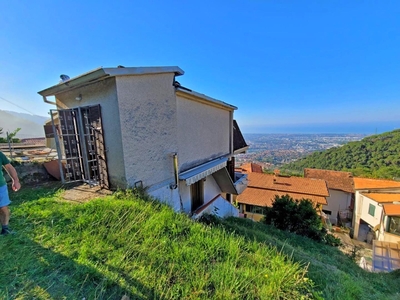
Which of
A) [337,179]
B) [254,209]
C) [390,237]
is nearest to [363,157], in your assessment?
[337,179]

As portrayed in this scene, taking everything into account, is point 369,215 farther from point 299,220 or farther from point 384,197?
point 299,220

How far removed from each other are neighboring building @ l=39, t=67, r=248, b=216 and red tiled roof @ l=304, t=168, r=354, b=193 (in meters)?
29.7

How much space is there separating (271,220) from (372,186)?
2309 cm

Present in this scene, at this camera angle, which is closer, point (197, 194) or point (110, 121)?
point (110, 121)

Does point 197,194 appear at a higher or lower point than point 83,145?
lower

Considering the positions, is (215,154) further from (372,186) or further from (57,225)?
(372,186)

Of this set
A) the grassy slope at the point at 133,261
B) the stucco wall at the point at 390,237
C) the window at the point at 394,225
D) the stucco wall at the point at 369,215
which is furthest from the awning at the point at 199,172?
the stucco wall at the point at 369,215

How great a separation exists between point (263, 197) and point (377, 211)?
13.0 metres

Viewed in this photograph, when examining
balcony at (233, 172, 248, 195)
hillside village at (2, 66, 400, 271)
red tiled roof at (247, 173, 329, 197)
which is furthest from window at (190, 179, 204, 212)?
red tiled roof at (247, 173, 329, 197)

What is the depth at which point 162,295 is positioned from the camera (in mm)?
2479

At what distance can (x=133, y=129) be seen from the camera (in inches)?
204

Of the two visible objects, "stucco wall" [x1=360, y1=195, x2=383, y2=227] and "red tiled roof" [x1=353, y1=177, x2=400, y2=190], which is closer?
"stucco wall" [x1=360, y1=195, x2=383, y2=227]

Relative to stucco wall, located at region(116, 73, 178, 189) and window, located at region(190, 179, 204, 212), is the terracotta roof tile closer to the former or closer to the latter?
window, located at region(190, 179, 204, 212)

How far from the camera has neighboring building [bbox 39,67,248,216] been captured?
5035 mm
